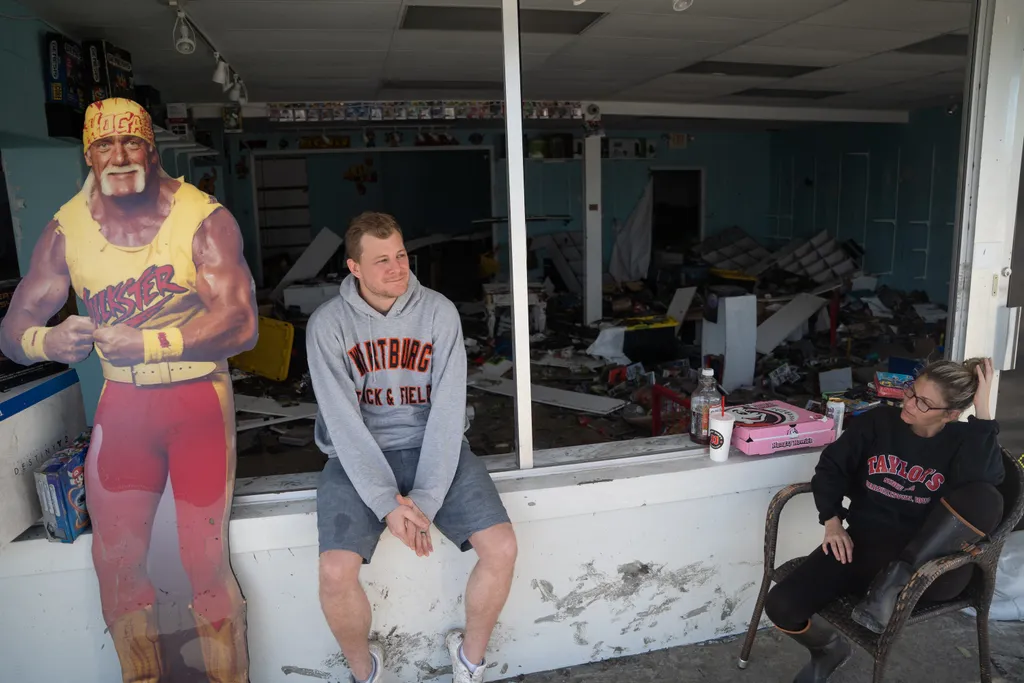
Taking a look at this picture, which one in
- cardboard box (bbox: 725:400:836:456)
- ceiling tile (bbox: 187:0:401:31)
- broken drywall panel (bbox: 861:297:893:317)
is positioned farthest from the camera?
broken drywall panel (bbox: 861:297:893:317)

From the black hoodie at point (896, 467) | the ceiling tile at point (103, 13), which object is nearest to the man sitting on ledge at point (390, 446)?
the black hoodie at point (896, 467)

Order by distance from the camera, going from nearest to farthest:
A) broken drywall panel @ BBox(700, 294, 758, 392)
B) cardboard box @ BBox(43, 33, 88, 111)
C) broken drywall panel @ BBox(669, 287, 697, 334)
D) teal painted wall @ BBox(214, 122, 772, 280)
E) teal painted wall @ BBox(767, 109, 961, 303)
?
cardboard box @ BBox(43, 33, 88, 111) < broken drywall panel @ BBox(700, 294, 758, 392) < broken drywall panel @ BBox(669, 287, 697, 334) < teal painted wall @ BBox(767, 109, 961, 303) < teal painted wall @ BBox(214, 122, 772, 280)

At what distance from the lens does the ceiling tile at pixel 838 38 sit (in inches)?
177

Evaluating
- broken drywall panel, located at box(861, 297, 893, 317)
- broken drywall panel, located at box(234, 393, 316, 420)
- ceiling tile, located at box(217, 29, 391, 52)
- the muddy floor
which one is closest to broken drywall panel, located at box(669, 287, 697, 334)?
broken drywall panel, located at box(861, 297, 893, 317)

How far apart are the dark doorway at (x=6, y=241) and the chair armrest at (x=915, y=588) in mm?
2678

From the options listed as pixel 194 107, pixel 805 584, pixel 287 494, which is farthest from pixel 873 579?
pixel 194 107

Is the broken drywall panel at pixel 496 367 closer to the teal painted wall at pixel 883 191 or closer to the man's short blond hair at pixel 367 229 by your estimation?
the man's short blond hair at pixel 367 229

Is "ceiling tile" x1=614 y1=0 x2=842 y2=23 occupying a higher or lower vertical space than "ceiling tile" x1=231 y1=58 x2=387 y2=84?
lower

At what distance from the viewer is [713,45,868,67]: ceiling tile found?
5.04 m

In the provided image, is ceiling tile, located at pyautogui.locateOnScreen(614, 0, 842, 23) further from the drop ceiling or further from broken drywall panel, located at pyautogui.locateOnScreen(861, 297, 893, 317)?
broken drywall panel, located at pyautogui.locateOnScreen(861, 297, 893, 317)

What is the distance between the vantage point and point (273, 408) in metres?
5.05

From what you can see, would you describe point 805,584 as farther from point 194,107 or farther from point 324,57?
point 194,107

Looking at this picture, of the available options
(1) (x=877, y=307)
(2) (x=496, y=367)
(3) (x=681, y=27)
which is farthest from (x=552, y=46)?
(1) (x=877, y=307)

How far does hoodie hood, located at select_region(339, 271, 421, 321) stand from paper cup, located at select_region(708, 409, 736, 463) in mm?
1138
